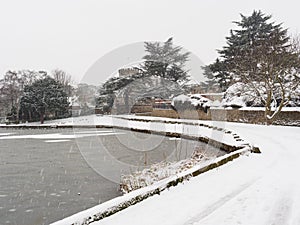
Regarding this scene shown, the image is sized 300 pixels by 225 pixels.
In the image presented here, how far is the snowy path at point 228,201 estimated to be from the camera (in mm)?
3621

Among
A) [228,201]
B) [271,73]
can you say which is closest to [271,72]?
[271,73]

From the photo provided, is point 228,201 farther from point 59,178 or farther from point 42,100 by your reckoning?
point 42,100

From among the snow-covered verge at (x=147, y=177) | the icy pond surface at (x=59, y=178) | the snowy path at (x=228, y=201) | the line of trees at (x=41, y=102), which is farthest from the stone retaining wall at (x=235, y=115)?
the snowy path at (x=228, y=201)

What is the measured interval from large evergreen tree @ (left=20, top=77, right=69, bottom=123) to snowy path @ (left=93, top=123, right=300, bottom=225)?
31344 mm

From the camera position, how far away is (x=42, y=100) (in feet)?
114

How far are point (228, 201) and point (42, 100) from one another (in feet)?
109

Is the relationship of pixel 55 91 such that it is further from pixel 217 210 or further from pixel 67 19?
pixel 217 210

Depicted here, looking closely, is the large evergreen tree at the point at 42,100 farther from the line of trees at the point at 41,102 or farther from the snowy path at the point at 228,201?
the snowy path at the point at 228,201

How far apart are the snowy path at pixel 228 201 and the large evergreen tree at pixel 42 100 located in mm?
31344

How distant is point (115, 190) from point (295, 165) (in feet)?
12.7

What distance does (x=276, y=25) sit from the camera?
3025cm

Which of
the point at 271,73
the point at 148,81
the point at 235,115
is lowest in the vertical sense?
the point at 235,115

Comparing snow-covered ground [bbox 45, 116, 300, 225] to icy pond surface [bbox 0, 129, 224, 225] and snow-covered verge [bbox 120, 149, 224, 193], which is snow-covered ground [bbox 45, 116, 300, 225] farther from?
icy pond surface [bbox 0, 129, 224, 225]

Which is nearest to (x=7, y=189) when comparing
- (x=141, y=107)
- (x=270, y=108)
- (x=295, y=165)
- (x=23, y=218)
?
(x=23, y=218)
